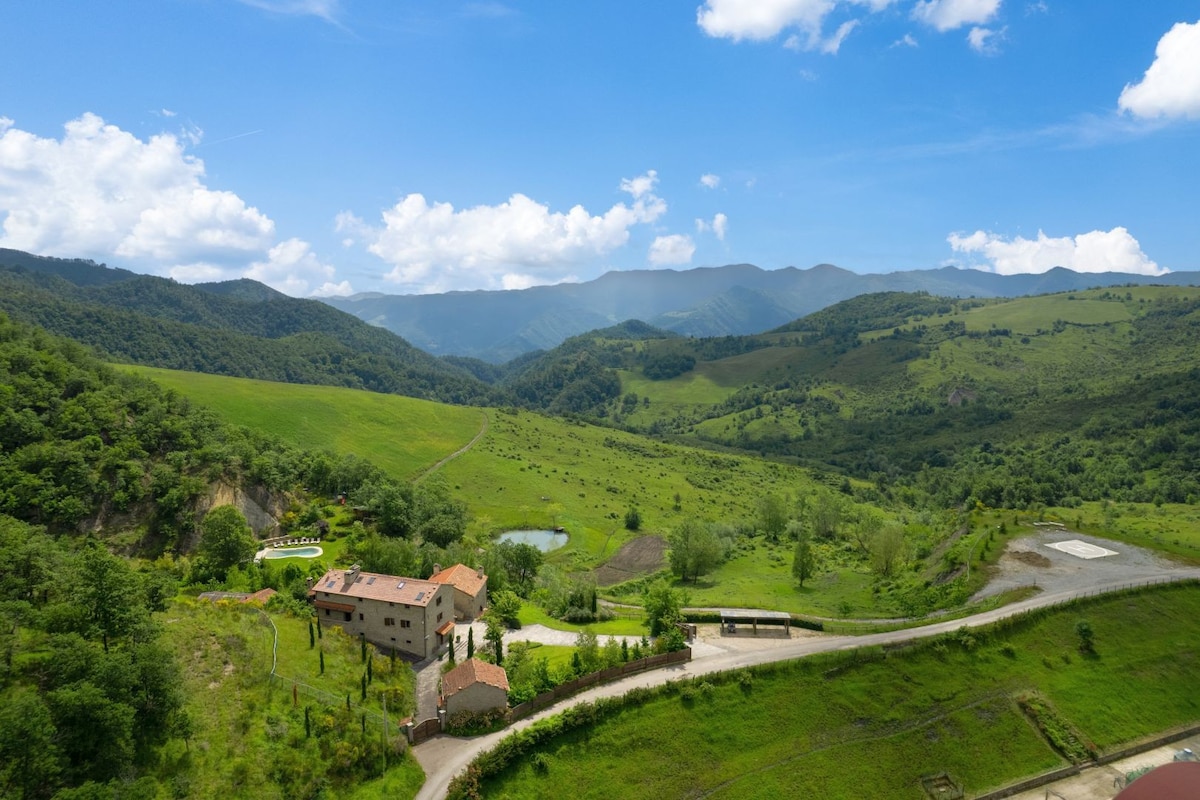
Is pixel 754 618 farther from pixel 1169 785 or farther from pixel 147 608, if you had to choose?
pixel 147 608

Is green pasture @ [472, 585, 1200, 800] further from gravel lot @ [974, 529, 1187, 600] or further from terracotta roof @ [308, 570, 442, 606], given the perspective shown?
terracotta roof @ [308, 570, 442, 606]

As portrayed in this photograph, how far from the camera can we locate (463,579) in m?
64.8

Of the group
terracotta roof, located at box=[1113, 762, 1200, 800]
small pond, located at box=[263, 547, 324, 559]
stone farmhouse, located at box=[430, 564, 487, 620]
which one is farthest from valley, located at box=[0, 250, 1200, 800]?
terracotta roof, located at box=[1113, 762, 1200, 800]

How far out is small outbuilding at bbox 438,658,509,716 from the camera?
45719mm

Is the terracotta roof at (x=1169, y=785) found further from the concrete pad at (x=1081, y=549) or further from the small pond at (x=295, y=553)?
the small pond at (x=295, y=553)

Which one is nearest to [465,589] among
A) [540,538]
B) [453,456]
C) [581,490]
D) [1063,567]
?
[540,538]

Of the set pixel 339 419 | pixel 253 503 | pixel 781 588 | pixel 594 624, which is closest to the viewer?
pixel 594 624

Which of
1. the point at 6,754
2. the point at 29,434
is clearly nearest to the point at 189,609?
the point at 6,754

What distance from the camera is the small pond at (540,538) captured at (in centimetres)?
11650

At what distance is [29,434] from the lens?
67.6 m

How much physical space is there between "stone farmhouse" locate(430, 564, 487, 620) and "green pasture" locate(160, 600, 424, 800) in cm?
1070

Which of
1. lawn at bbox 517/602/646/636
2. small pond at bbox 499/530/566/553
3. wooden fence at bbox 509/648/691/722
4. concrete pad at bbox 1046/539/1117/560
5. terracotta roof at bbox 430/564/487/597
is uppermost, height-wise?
terracotta roof at bbox 430/564/487/597

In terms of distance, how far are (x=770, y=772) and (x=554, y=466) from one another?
419 feet

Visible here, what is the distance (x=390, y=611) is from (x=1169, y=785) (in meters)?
57.6
